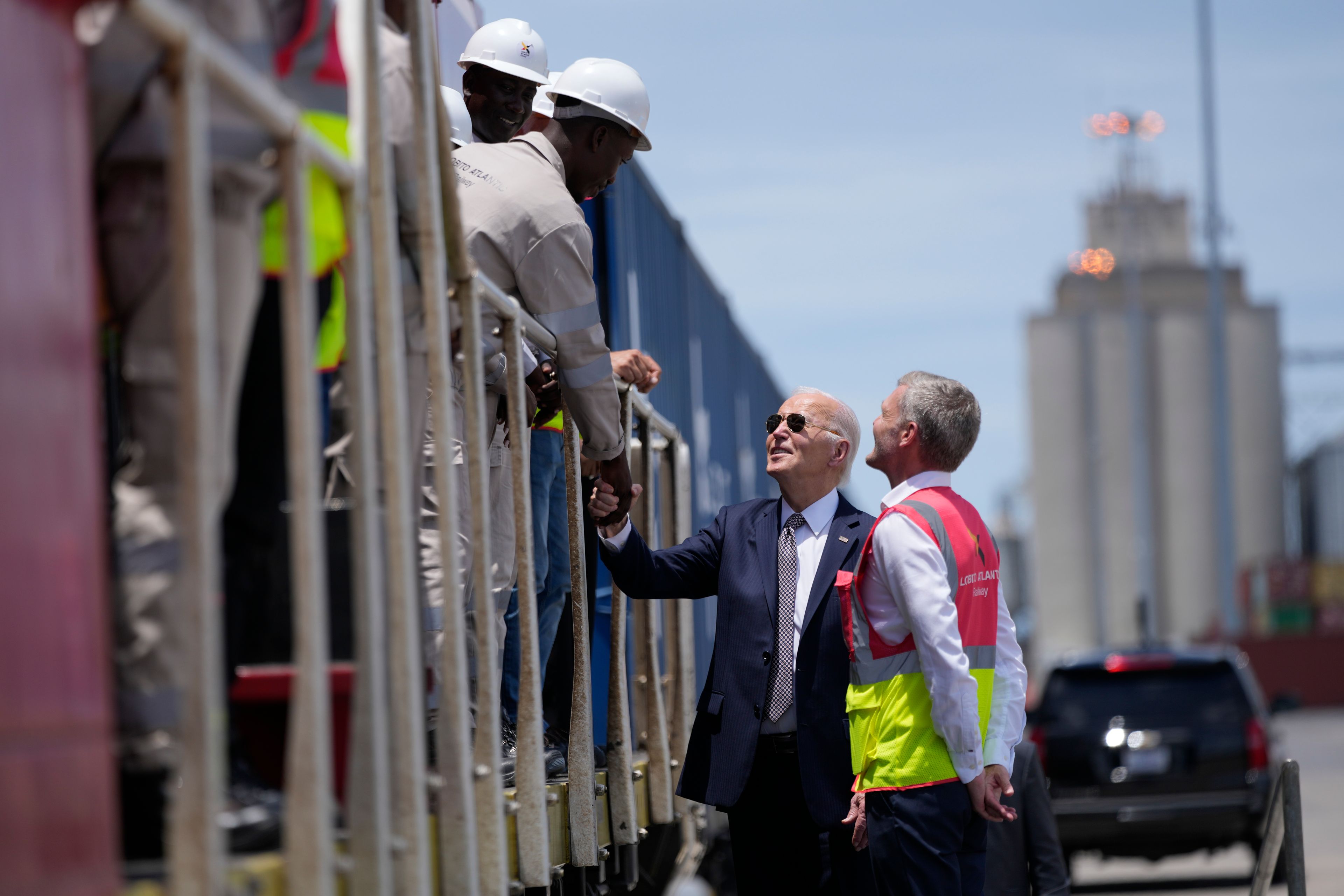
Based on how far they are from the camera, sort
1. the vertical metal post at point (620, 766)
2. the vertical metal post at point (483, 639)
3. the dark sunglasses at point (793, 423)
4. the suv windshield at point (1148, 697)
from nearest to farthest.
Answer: the vertical metal post at point (483, 639), the vertical metal post at point (620, 766), the dark sunglasses at point (793, 423), the suv windshield at point (1148, 697)

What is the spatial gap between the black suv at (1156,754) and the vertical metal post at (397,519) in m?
9.92

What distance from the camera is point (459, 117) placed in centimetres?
581

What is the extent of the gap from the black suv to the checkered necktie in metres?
7.48

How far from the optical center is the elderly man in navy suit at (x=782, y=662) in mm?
4762

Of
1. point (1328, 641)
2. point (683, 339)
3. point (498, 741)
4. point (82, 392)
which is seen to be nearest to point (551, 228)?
point (498, 741)

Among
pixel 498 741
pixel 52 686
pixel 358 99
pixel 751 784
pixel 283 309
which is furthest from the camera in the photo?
pixel 751 784

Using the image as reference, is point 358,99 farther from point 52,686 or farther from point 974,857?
point 974,857

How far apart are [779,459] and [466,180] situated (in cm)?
134

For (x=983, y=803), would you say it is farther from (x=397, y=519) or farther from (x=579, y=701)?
(x=397, y=519)

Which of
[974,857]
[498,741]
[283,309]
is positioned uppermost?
[283,309]

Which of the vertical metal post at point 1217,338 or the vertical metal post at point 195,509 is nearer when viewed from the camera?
the vertical metal post at point 195,509

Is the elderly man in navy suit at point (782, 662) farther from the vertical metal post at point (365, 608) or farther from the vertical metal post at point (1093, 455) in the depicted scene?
the vertical metal post at point (1093, 455)

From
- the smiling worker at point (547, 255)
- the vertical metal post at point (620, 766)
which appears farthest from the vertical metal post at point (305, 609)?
the vertical metal post at point (620, 766)

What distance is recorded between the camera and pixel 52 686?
177cm
